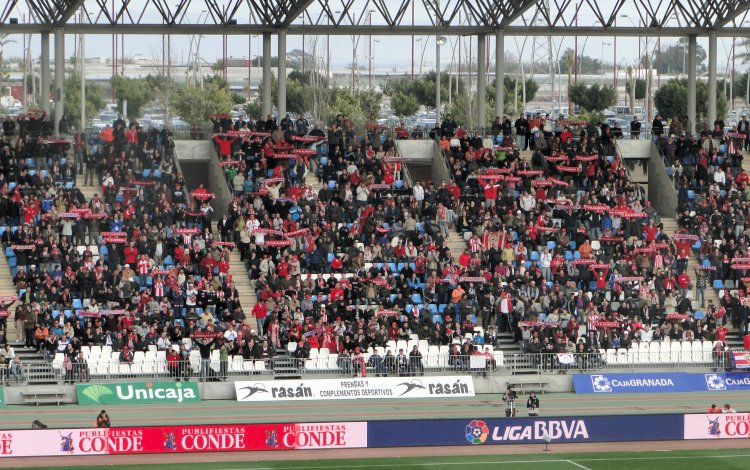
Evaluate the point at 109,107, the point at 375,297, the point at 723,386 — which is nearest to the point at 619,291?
the point at 723,386

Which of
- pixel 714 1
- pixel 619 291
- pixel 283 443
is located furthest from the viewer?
pixel 714 1

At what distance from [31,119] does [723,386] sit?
25195 mm

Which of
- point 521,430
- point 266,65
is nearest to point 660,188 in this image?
point 266,65

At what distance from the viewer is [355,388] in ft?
128

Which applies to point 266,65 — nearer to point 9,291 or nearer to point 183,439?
point 9,291

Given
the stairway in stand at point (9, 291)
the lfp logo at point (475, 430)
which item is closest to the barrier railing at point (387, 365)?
the stairway in stand at point (9, 291)

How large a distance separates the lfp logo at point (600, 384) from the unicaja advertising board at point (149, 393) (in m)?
11.4

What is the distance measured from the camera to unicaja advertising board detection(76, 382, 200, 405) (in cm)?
3800

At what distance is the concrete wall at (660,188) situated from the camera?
5306 centimetres

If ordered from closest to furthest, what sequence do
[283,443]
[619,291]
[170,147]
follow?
[283,443]
[619,291]
[170,147]

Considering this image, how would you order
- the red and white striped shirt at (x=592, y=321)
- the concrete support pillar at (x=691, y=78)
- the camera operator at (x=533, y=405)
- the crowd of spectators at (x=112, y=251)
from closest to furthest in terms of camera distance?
1. the camera operator at (x=533, y=405)
2. the crowd of spectators at (x=112, y=251)
3. the red and white striped shirt at (x=592, y=321)
4. the concrete support pillar at (x=691, y=78)

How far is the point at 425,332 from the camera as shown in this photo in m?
41.5

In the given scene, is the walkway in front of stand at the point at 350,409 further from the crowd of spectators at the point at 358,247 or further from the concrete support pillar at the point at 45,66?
the concrete support pillar at the point at 45,66

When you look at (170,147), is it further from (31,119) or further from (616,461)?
(616,461)
